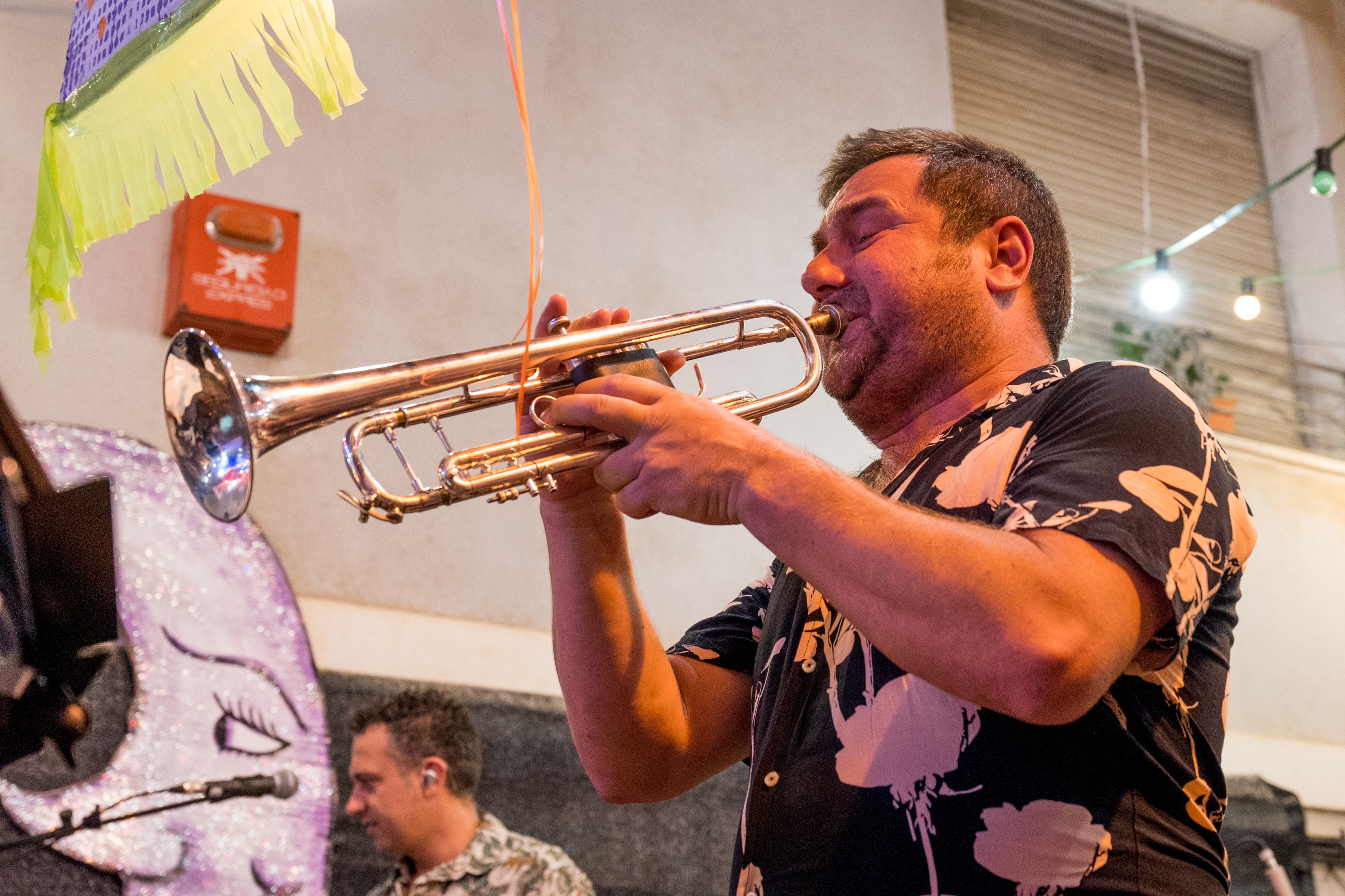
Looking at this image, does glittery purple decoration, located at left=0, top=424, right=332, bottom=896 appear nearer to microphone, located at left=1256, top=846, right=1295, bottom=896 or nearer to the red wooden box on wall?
the red wooden box on wall

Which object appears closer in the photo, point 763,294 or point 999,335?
point 999,335

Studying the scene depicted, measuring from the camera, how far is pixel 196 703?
3.23 m

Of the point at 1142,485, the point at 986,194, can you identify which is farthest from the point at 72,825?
the point at 1142,485

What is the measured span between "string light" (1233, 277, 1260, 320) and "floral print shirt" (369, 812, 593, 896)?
3.96m

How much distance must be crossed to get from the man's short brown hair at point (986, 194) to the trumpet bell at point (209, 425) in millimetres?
1072

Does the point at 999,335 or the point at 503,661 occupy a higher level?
the point at 999,335

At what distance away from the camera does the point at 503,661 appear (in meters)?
3.76

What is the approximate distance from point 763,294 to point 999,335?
9.44 ft

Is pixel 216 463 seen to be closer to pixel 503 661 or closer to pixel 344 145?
pixel 503 661

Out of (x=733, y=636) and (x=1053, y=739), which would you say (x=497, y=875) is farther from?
(x=1053, y=739)

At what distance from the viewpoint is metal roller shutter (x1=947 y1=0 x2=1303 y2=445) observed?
574cm

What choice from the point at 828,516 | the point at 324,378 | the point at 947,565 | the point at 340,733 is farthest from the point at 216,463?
the point at 340,733

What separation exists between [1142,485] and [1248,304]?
4.75 m

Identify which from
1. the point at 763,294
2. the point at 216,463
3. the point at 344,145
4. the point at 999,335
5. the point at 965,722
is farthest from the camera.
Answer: the point at 763,294
